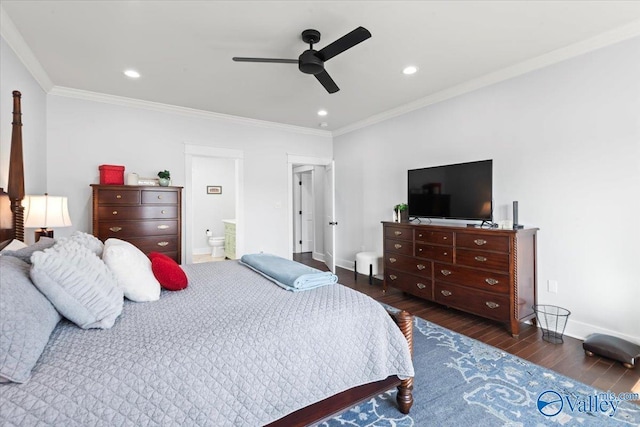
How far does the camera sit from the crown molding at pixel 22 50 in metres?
2.34

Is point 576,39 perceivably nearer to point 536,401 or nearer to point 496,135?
point 496,135

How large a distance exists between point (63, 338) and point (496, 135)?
3996 mm

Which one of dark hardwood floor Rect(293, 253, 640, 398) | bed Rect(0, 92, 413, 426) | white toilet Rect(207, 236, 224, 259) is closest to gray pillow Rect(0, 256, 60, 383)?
bed Rect(0, 92, 413, 426)

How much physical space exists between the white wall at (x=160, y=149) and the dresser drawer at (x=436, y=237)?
260cm

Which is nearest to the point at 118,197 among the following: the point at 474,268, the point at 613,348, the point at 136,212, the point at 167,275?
the point at 136,212

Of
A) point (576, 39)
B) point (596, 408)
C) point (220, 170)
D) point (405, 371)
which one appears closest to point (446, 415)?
point (405, 371)

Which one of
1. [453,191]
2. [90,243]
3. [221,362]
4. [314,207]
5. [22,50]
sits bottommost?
[221,362]

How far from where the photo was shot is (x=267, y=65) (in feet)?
10.2

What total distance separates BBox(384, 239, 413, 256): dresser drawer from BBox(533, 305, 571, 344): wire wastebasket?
4.57 ft

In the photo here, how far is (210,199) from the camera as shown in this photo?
25.1 ft

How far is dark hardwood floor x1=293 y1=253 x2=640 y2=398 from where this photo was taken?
2170 mm

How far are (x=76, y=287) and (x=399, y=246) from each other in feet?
11.2

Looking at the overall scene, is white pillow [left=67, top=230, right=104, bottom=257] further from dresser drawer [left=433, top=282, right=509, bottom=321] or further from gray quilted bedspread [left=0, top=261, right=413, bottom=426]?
dresser drawer [left=433, top=282, right=509, bottom=321]

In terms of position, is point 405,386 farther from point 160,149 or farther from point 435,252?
point 160,149
